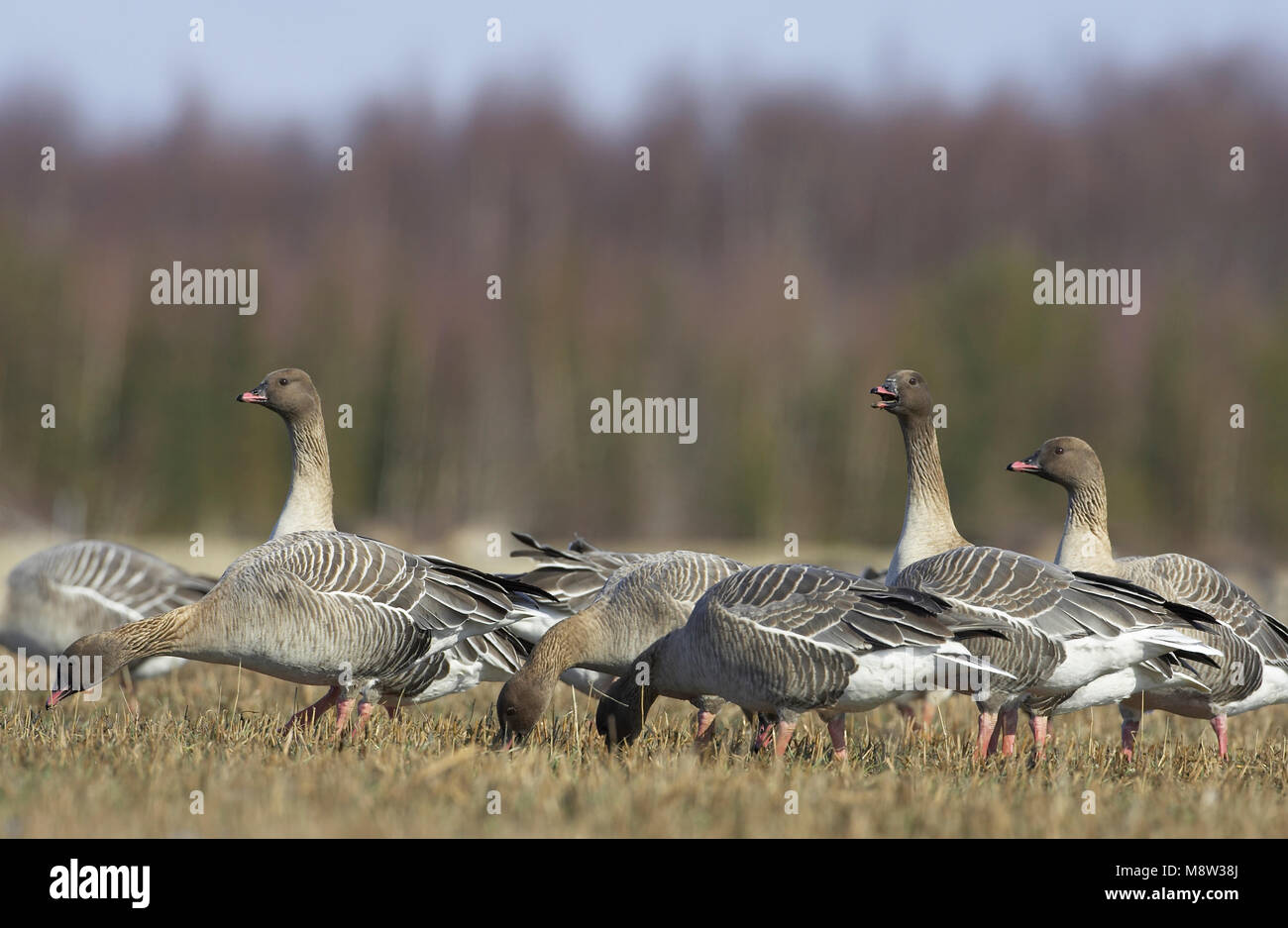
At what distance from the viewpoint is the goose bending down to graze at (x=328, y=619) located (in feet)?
22.3

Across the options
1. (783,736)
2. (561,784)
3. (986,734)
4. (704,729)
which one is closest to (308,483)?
(704,729)

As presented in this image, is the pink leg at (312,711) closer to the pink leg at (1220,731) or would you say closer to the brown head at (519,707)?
the brown head at (519,707)

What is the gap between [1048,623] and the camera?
6883 mm

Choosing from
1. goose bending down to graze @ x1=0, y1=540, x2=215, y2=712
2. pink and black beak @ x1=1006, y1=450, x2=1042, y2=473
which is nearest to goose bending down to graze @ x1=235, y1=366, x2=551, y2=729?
goose bending down to graze @ x1=0, y1=540, x2=215, y2=712

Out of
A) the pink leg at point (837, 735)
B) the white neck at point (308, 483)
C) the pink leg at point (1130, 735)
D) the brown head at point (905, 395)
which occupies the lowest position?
the pink leg at point (1130, 735)

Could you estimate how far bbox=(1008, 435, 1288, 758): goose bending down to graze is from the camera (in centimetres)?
793

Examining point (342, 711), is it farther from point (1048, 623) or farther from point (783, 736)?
point (1048, 623)

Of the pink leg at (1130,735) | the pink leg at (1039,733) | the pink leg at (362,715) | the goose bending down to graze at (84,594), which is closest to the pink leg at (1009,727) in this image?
the pink leg at (1039,733)

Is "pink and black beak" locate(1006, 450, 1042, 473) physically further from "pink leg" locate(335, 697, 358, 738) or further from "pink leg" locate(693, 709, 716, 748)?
"pink leg" locate(335, 697, 358, 738)

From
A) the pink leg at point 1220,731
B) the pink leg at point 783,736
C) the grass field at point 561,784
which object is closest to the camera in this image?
the grass field at point 561,784

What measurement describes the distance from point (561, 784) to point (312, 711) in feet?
7.99

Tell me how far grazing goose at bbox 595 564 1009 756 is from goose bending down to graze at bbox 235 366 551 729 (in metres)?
1.79

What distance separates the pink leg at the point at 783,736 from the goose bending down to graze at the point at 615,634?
25.2 inches
